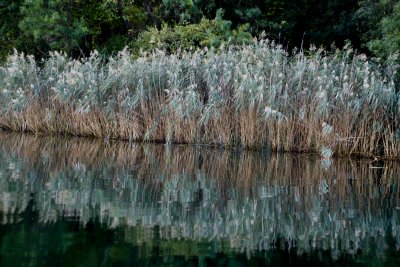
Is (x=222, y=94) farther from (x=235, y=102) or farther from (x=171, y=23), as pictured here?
(x=171, y=23)

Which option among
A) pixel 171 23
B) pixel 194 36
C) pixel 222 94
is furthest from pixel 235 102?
pixel 171 23

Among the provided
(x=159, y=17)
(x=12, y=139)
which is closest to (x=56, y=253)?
(x=12, y=139)

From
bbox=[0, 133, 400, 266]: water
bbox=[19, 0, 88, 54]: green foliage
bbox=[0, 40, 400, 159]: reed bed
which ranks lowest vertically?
bbox=[0, 133, 400, 266]: water

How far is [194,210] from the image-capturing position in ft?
20.1

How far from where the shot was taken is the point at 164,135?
1117 cm

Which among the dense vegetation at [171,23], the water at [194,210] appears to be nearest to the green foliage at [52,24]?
the dense vegetation at [171,23]

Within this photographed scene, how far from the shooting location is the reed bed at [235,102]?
9.96m

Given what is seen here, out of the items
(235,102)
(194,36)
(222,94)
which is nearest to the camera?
(235,102)

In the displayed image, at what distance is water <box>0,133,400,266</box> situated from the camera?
477 cm

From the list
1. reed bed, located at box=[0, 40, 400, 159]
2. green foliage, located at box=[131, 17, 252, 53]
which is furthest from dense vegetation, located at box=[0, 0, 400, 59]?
reed bed, located at box=[0, 40, 400, 159]

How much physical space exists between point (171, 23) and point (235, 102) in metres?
6.51

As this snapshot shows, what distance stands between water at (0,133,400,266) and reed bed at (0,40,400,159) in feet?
1.88

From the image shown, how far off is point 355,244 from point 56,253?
2.24 m

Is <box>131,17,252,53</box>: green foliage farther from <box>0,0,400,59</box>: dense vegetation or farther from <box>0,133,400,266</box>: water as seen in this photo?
<box>0,133,400,266</box>: water
